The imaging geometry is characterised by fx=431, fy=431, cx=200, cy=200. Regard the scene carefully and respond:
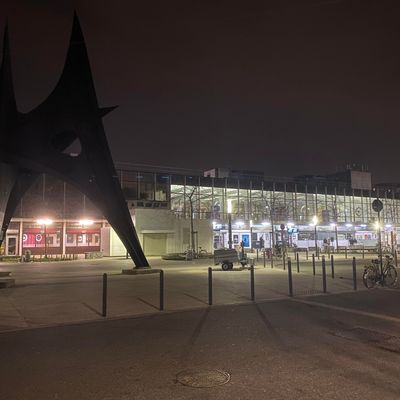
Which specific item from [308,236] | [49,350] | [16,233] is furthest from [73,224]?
[49,350]

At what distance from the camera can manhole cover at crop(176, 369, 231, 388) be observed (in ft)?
18.6

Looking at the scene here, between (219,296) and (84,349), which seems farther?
(219,296)

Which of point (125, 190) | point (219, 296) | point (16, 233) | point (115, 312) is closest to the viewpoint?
point (115, 312)

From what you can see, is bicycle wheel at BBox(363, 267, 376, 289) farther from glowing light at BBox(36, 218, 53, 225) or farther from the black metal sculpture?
glowing light at BBox(36, 218, 53, 225)

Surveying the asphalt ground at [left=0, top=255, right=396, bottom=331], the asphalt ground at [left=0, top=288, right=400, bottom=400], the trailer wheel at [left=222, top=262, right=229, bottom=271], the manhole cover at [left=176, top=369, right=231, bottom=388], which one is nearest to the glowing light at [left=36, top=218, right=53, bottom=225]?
the trailer wheel at [left=222, top=262, right=229, bottom=271]

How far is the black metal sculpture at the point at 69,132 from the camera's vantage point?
20.1 metres

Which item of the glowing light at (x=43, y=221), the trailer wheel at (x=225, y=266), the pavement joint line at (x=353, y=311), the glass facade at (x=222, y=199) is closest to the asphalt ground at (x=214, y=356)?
the pavement joint line at (x=353, y=311)

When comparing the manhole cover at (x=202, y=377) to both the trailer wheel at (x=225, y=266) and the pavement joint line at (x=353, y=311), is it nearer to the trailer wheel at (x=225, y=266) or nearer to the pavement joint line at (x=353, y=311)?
the pavement joint line at (x=353, y=311)

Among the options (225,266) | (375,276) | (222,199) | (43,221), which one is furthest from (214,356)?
(222,199)

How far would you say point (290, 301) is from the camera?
12.9 meters

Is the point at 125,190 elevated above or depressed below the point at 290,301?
above

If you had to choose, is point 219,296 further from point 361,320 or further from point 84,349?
point 84,349

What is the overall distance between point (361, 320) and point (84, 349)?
617cm

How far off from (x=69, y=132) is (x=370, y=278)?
16.0 metres
